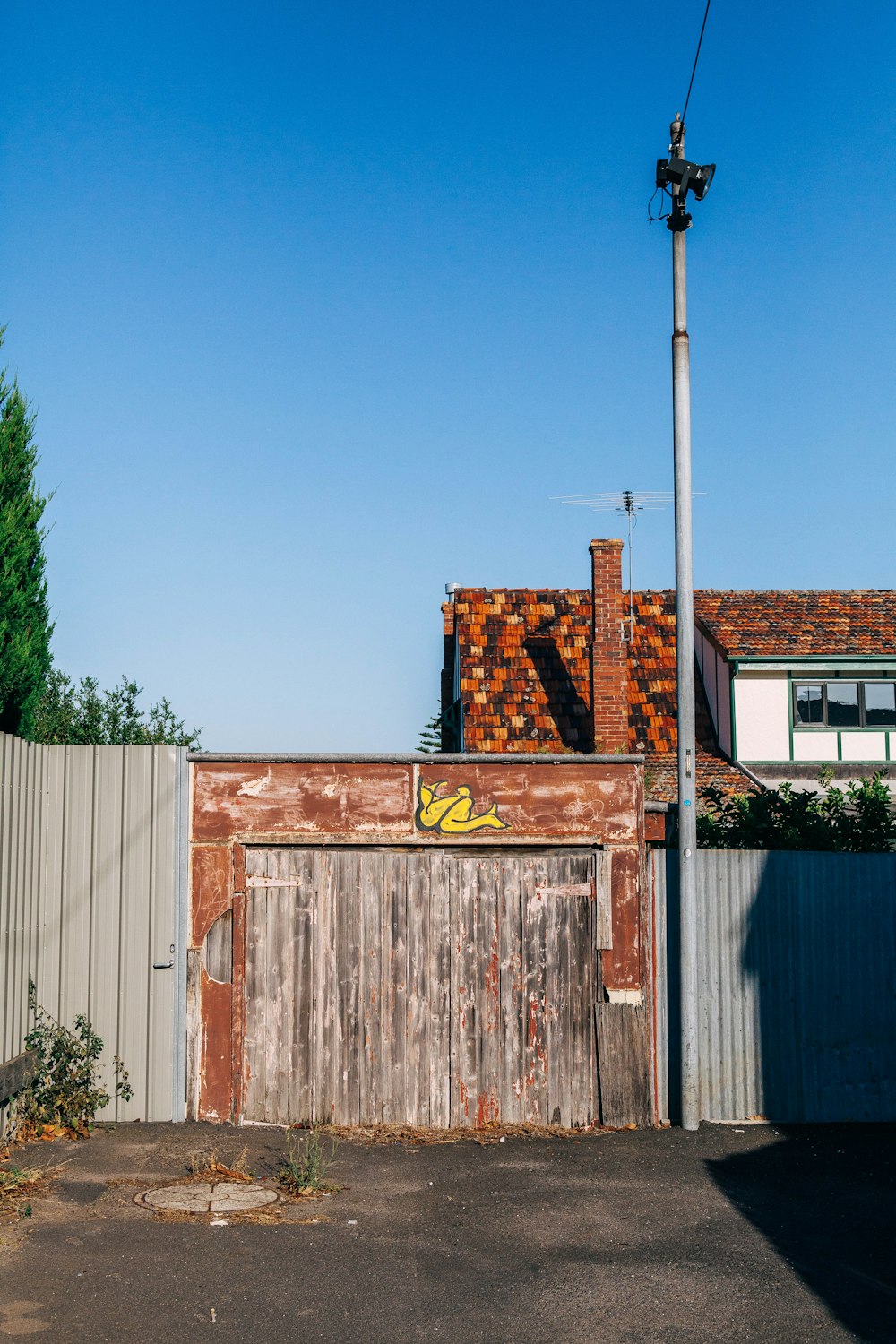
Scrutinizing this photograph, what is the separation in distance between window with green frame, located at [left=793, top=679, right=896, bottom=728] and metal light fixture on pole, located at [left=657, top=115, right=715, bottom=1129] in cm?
1395

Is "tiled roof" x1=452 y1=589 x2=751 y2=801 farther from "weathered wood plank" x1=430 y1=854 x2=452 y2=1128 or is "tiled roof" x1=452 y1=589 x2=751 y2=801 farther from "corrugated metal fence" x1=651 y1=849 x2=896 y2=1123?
"weathered wood plank" x1=430 y1=854 x2=452 y2=1128

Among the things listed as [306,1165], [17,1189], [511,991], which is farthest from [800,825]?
[17,1189]

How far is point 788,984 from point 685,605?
3.27m

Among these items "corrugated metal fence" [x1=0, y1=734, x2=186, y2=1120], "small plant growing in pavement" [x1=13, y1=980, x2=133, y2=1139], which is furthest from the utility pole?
"small plant growing in pavement" [x1=13, y1=980, x2=133, y2=1139]

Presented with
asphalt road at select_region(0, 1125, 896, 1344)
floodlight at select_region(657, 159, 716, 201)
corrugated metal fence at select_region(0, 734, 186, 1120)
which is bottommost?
asphalt road at select_region(0, 1125, 896, 1344)

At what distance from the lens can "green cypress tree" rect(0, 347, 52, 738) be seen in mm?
9711

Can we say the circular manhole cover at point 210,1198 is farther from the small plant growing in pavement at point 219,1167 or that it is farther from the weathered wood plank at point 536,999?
the weathered wood plank at point 536,999

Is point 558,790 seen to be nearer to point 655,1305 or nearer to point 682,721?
point 682,721

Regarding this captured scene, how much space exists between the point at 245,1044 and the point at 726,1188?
12.9ft

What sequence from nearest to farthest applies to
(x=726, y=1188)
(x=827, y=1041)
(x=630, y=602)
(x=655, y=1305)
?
(x=655, y=1305), (x=726, y=1188), (x=827, y=1041), (x=630, y=602)

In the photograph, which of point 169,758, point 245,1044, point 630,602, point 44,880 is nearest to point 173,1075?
point 245,1044

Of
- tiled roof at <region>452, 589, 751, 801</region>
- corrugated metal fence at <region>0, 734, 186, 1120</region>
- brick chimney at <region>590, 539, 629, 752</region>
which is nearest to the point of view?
corrugated metal fence at <region>0, 734, 186, 1120</region>

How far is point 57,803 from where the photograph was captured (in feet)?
31.9

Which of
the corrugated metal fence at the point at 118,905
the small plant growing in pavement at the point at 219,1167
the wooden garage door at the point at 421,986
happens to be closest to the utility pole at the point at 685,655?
the wooden garage door at the point at 421,986
